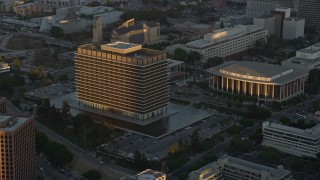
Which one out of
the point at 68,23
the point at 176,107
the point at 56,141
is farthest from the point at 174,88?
the point at 68,23

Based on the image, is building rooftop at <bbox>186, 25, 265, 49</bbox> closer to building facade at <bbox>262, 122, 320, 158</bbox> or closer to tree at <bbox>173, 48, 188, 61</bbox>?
tree at <bbox>173, 48, 188, 61</bbox>

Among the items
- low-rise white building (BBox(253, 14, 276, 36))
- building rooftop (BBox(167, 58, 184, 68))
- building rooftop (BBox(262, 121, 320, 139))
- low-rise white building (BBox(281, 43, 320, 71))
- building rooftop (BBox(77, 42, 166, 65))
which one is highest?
building rooftop (BBox(77, 42, 166, 65))

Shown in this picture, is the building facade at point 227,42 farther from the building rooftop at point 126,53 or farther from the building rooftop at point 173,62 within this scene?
the building rooftop at point 126,53

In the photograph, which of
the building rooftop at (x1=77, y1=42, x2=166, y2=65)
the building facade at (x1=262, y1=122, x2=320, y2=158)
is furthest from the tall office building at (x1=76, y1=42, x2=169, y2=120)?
the building facade at (x1=262, y1=122, x2=320, y2=158)

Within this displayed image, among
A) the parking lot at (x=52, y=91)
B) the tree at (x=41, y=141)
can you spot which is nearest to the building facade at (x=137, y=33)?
the parking lot at (x=52, y=91)

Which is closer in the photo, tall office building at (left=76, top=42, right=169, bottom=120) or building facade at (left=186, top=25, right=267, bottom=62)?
tall office building at (left=76, top=42, right=169, bottom=120)

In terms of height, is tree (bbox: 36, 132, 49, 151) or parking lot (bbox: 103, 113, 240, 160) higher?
tree (bbox: 36, 132, 49, 151)
